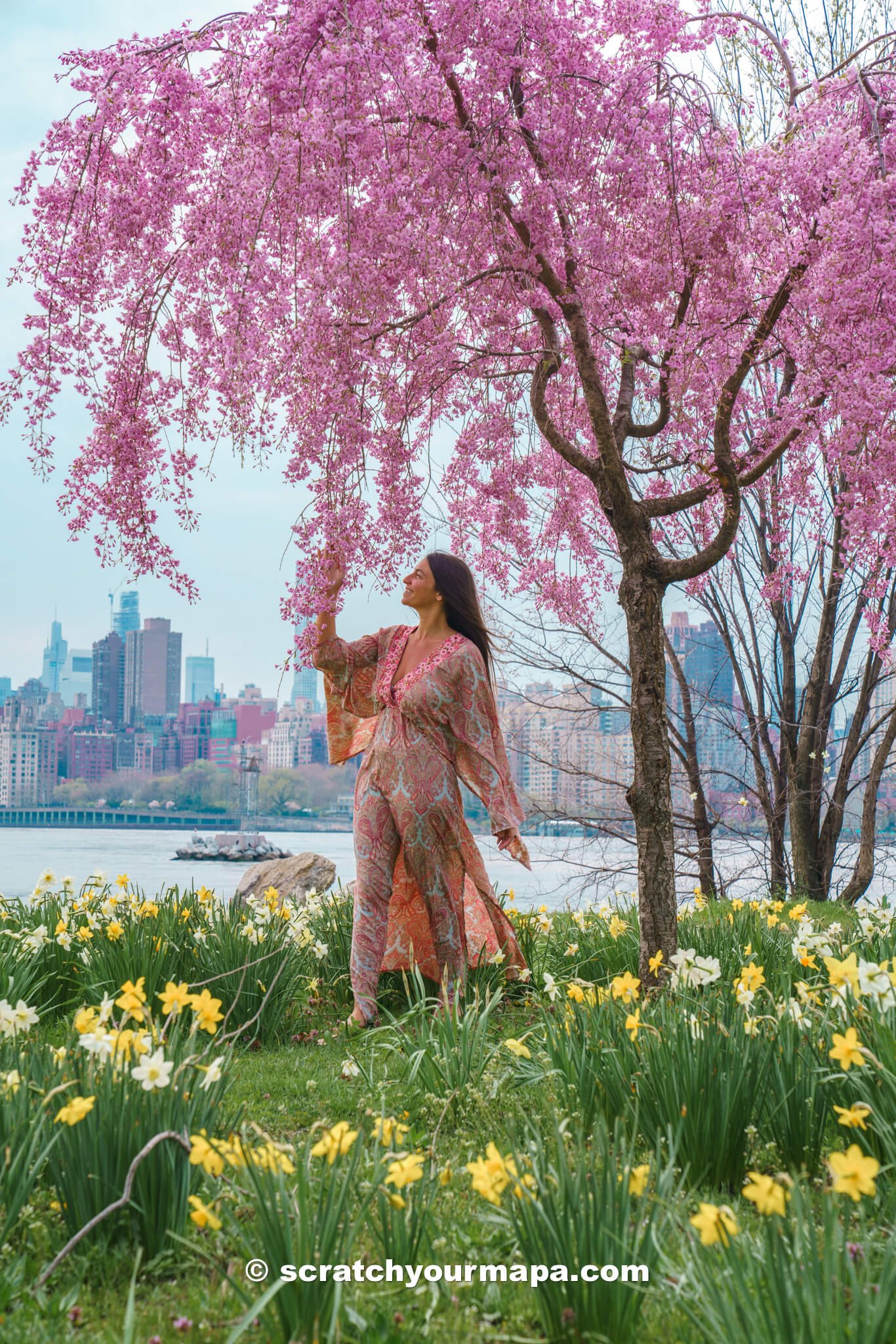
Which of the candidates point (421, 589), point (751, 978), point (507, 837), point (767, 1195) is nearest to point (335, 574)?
point (421, 589)

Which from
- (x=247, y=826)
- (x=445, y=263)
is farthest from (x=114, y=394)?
(x=247, y=826)

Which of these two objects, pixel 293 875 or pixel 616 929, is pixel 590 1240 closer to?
pixel 616 929

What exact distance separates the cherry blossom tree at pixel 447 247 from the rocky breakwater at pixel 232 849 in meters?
20.9

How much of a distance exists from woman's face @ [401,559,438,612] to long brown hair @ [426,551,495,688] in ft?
0.07

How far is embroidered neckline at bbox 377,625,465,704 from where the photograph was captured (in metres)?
4.39

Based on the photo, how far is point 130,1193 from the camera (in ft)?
6.35

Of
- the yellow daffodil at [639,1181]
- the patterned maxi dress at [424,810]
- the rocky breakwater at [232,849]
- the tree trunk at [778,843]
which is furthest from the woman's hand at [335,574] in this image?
the rocky breakwater at [232,849]

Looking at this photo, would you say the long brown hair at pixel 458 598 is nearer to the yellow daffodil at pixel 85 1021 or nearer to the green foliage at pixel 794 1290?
the yellow daffodil at pixel 85 1021

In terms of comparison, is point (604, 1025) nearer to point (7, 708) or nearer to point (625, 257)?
point (625, 257)

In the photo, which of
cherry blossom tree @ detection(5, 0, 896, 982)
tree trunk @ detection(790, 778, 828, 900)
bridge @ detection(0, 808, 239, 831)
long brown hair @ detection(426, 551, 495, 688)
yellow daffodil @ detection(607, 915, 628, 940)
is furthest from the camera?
bridge @ detection(0, 808, 239, 831)

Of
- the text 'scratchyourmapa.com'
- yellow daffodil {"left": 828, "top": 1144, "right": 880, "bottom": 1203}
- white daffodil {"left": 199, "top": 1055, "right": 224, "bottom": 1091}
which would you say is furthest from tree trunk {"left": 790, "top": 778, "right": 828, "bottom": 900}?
yellow daffodil {"left": 828, "top": 1144, "right": 880, "bottom": 1203}

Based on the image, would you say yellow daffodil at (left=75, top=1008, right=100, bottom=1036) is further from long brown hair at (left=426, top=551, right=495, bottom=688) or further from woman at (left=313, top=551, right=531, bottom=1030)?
long brown hair at (left=426, top=551, right=495, bottom=688)

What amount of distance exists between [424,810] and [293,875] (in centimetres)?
537

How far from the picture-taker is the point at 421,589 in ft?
15.0
